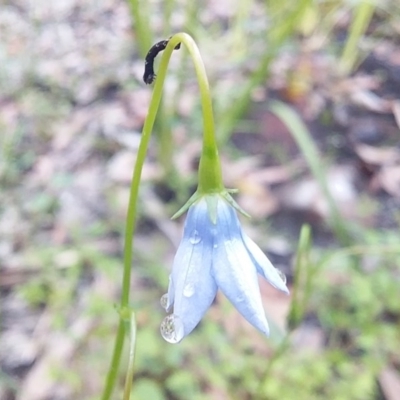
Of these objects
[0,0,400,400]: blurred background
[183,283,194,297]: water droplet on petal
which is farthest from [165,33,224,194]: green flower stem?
Result: [0,0,400,400]: blurred background

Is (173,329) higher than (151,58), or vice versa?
(151,58)

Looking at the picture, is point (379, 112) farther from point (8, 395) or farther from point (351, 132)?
point (8, 395)

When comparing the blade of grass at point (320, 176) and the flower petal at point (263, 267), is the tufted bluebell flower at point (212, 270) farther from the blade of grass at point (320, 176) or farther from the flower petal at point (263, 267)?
the blade of grass at point (320, 176)

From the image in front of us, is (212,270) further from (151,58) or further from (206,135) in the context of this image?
(151,58)

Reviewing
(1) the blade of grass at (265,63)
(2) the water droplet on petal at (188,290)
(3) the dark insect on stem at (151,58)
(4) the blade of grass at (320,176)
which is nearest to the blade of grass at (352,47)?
(1) the blade of grass at (265,63)

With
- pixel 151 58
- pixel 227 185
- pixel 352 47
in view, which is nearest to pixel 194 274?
pixel 151 58

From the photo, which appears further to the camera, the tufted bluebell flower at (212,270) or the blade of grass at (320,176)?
the blade of grass at (320,176)

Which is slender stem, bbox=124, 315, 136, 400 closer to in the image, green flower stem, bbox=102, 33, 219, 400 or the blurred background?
green flower stem, bbox=102, 33, 219, 400
